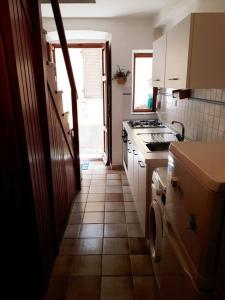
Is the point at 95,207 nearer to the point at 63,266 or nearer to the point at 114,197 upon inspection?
the point at 114,197

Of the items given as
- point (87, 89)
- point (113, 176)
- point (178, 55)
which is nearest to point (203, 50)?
point (178, 55)

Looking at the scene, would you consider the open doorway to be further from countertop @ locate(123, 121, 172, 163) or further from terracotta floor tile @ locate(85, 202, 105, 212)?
terracotta floor tile @ locate(85, 202, 105, 212)

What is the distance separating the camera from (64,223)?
2457 mm

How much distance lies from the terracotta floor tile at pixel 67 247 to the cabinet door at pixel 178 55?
171 centimetres

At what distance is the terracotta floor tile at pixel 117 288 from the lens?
5.55ft

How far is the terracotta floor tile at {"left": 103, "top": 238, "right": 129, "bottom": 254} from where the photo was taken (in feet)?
7.02

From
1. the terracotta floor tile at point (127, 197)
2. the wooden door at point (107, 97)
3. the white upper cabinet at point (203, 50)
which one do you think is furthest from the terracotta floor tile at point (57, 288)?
the wooden door at point (107, 97)

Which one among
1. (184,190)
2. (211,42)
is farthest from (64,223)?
(211,42)

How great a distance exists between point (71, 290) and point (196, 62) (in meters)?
1.88

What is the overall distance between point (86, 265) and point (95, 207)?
0.96 metres

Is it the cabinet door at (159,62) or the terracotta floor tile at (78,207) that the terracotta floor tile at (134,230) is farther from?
the cabinet door at (159,62)

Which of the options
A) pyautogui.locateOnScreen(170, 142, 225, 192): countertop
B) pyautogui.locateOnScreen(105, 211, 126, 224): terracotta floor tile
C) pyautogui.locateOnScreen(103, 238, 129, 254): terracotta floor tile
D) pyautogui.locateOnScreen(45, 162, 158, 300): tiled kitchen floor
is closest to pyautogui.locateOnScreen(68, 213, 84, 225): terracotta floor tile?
pyautogui.locateOnScreen(45, 162, 158, 300): tiled kitchen floor

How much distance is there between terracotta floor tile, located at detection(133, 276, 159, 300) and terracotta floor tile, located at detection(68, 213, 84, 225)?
38.3 inches

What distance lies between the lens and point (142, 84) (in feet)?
13.0
